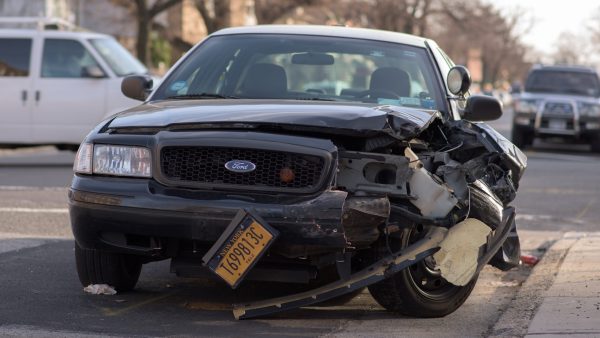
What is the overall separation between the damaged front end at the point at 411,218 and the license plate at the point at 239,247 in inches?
15.3

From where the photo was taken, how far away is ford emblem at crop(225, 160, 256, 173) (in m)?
5.39

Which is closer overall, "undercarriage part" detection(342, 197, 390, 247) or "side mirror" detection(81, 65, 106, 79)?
"undercarriage part" detection(342, 197, 390, 247)

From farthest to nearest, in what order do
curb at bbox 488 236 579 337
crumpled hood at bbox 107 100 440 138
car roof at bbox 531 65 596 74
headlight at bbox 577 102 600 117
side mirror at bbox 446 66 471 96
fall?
1. car roof at bbox 531 65 596 74
2. headlight at bbox 577 102 600 117
3. side mirror at bbox 446 66 471 96
4. curb at bbox 488 236 579 337
5. crumpled hood at bbox 107 100 440 138

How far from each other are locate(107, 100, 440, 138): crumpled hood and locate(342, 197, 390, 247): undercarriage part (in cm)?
36

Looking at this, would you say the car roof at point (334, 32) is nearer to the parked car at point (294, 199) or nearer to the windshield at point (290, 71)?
the windshield at point (290, 71)

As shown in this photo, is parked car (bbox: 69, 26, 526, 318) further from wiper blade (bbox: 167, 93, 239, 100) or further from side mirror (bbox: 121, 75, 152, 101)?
side mirror (bbox: 121, 75, 152, 101)

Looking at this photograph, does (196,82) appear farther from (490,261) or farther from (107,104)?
(107,104)

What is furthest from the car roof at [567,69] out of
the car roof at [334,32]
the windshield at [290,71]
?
the windshield at [290,71]

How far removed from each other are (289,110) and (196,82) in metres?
1.47

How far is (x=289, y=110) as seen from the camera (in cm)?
575

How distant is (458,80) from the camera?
23.1ft

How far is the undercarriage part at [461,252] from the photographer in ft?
18.8

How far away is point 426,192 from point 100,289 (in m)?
2.02

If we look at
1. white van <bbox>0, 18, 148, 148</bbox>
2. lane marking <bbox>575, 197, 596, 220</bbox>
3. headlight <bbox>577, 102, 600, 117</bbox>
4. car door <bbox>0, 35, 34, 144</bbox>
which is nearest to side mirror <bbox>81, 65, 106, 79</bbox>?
white van <bbox>0, 18, 148, 148</bbox>
